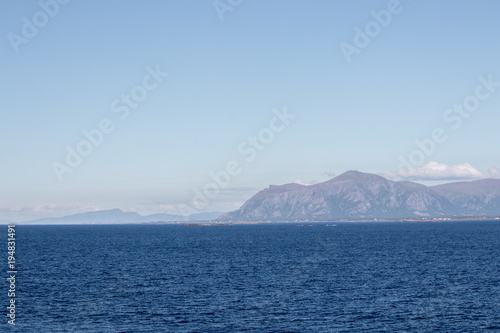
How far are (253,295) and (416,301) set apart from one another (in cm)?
2177

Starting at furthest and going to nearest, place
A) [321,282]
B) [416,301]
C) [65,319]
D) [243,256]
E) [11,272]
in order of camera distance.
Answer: [243,256] < [11,272] < [321,282] < [416,301] < [65,319]

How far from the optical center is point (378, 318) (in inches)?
2349

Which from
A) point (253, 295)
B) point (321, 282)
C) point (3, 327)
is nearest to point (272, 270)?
point (321, 282)

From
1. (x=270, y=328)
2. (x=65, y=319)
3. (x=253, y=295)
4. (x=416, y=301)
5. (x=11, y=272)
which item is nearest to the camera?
(x=270, y=328)

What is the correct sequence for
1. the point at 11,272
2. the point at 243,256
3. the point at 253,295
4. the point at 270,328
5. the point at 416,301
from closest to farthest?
the point at 270,328
the point at 416,301
the point at 253,295
the point at 11,272
the point at 243,256

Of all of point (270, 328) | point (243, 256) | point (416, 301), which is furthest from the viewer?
point (243, 256)

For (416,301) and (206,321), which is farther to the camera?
(416,301)

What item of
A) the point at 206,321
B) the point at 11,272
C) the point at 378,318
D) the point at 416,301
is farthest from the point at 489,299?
the point at 11,272

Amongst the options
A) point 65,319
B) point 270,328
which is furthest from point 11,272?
point 270,328

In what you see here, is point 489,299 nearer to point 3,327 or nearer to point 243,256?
point 3,327

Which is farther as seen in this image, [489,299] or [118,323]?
[489,299]

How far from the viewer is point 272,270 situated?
338 feet

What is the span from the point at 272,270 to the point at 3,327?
2213 inches

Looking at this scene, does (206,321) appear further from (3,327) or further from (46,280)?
(46,280)
